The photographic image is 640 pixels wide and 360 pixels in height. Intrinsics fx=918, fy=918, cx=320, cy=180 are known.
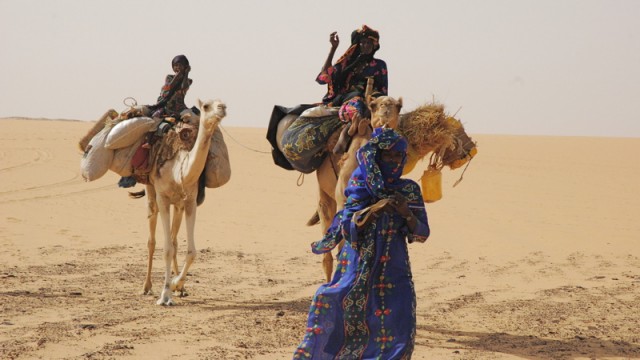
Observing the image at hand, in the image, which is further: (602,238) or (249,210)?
(249,210)

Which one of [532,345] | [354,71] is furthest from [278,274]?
[532,345]

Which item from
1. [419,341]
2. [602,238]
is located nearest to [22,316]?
[419,341]

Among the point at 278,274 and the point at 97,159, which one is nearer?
the point at 97,159

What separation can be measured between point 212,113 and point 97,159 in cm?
200

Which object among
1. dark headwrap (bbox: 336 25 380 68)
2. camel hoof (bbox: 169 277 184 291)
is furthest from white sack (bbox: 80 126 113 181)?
dark headwrap (bbox: 336 25 380 68)

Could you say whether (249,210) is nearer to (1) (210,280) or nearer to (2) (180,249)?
(2) (180,249)

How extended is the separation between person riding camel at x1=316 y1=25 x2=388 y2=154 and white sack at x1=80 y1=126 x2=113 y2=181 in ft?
9.24

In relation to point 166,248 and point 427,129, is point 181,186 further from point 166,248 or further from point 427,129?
point 427,129

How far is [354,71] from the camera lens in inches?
359

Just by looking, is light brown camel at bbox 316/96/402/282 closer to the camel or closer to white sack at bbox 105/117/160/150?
the camel

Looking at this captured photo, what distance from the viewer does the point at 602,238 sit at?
17203mm

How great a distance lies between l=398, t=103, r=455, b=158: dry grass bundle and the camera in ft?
27.6

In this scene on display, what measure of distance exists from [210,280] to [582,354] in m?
5.38

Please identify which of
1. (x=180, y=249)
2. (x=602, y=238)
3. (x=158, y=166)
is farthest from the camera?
(x=602, y=238)
